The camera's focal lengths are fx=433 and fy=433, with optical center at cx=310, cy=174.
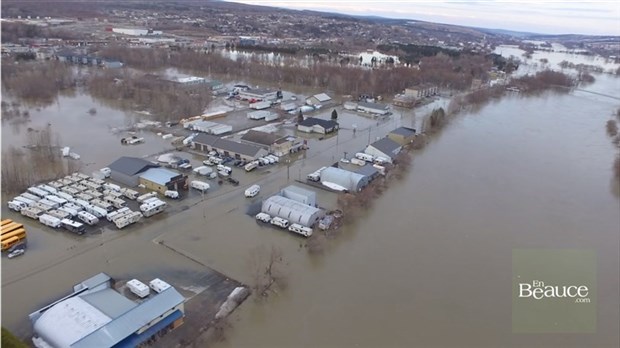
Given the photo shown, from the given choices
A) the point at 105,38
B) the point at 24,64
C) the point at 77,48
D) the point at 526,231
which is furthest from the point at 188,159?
the point at 105,38

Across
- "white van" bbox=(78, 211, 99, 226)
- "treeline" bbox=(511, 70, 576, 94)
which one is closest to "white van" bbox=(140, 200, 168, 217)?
"white van" bbox=(78, 211, 99, 226)

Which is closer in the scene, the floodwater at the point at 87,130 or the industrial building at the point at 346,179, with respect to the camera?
the industrial building at the point at 346,179

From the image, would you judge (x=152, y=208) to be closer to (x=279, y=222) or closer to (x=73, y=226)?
(x=73, y=226)

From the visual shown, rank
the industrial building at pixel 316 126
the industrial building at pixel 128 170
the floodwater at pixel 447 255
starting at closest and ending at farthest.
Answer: the floodwater at pixel 447 255 < the industrial building at pixel 128 170 < the industrial building at pixel 316 126

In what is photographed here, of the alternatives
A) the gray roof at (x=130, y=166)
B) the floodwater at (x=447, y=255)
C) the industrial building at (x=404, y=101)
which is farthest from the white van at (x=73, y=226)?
the industrial building at (x=404, y=101)

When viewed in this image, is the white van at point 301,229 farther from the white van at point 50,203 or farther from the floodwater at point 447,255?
the white van at point 50,203
